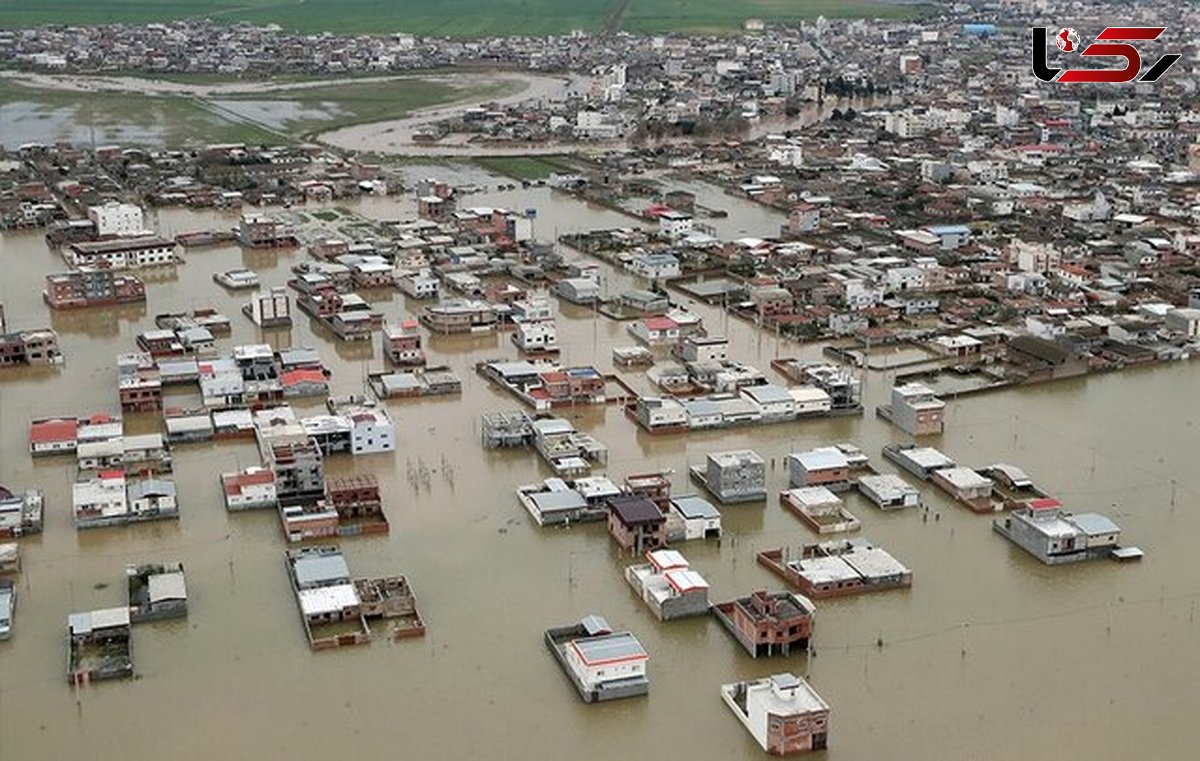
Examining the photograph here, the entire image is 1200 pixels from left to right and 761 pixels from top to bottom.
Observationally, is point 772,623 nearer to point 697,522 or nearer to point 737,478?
point 697,522

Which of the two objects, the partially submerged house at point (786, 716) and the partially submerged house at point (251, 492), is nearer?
the partially submerged house at point (786, 716)

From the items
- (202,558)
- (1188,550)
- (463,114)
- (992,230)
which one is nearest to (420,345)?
(202,558)

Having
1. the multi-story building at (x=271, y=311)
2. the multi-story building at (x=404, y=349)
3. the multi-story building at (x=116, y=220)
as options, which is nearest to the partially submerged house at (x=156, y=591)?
the multi-story building at (x=404, y=349)

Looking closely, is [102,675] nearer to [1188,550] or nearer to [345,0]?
[1188,550]

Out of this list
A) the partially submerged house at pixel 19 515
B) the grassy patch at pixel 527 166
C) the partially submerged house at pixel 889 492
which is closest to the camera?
the partially submerged house at pixel 19 515

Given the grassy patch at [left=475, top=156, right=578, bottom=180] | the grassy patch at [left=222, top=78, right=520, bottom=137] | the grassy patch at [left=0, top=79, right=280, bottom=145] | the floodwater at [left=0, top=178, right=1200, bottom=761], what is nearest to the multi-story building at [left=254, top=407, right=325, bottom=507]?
the floodwater at [left=0, top=178, right=1200, bottom=761]

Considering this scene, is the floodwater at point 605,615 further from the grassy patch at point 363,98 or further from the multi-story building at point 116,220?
the grassy patch at point 363,98
